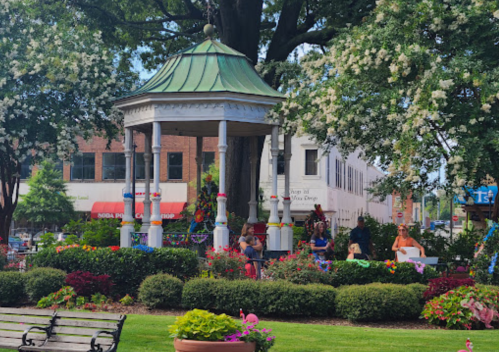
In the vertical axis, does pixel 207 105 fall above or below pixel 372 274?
above

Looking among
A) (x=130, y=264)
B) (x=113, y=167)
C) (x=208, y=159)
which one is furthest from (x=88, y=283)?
(x=113, y=167)

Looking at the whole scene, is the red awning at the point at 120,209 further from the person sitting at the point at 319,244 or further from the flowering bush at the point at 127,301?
the flowering bush at the point at 127,301

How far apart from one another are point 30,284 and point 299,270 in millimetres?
5822

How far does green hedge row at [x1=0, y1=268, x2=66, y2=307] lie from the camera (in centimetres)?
1681

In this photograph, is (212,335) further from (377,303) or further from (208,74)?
(208,74)

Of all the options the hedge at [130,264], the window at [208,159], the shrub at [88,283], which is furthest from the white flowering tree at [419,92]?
the window at [208,159]

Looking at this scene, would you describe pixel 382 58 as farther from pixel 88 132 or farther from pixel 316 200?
pixel 316 200

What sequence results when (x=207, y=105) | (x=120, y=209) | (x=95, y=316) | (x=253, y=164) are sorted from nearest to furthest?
1. (x=95, y=316)
2. (x=207, y=105)
3. (x=253, y=164)
4. (x=120, y=209)

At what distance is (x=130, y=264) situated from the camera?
17609 millimetres

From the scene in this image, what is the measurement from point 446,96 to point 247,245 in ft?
18.4

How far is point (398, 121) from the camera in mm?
17609

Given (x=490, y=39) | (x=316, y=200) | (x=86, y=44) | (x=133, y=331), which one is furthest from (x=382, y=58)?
(x=316, y=200)

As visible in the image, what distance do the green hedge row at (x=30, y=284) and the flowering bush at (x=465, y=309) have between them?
25.8ft

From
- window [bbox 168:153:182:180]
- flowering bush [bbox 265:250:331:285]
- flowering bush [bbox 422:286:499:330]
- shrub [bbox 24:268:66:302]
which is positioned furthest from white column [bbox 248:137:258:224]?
window [bbox 168:153:182:180]
